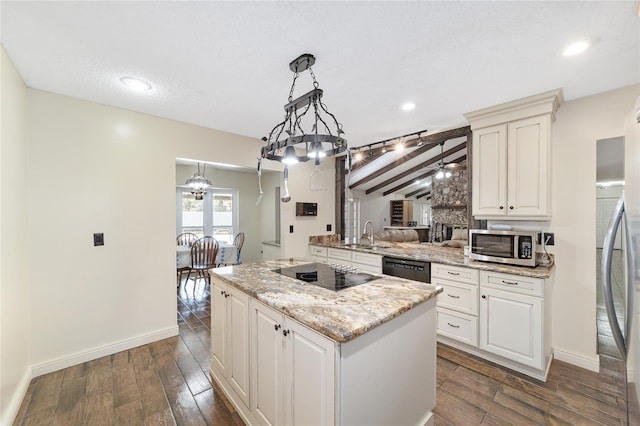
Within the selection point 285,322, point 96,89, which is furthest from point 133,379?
point 96,89

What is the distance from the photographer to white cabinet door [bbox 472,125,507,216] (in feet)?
8.24

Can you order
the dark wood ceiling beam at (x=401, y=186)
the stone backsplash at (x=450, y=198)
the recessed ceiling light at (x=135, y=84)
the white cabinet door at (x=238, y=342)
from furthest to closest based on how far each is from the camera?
the dark wood ceiling beam at (x=401, y=186) → the stone backsplash at (x=450, y=198) → the recessed ceiling light at (x=135, y=84) → the white cabinet door at (x=238, y=342)

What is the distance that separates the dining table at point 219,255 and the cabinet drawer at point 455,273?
3379 mm

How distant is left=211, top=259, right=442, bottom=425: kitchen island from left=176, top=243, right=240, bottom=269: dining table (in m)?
2.75

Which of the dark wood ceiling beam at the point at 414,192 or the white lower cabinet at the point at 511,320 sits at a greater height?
the dark wood ceiling beam at the point at 414,192

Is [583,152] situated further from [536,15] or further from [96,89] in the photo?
[96,89]

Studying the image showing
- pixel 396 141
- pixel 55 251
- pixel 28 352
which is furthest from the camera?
pixel 396 141

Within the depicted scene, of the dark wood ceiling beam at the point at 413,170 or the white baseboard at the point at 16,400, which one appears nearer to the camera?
the white baseboard at the point at 16,400

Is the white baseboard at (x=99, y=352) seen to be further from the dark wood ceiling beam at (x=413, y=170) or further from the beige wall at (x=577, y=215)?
the dark wood ceiling beam at (x=413, y=170)

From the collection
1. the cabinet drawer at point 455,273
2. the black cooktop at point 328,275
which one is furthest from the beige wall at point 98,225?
the cabinet drawer at point 455,273

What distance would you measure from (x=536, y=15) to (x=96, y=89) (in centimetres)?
315

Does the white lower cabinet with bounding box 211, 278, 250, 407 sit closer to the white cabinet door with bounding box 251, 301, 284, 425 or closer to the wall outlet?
the white cabinet door with bounding box 251, 301, 284, 425

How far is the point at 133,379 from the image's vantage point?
2.16 m

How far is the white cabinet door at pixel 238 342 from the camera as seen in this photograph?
1688mm
